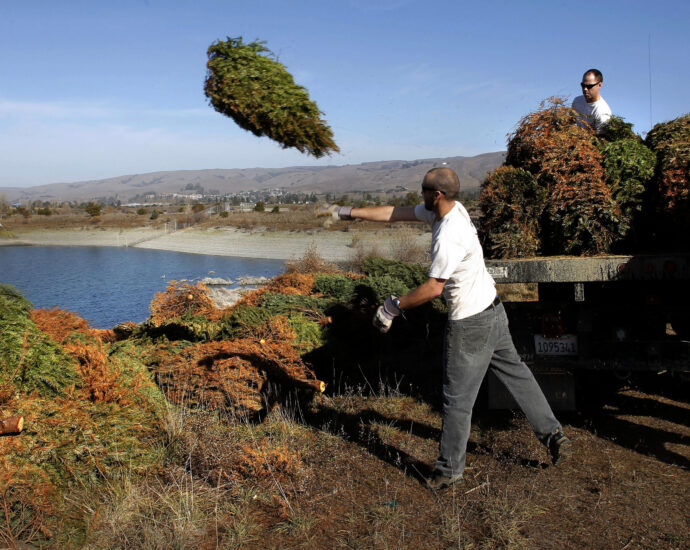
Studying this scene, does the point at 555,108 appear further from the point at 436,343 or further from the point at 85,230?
the point at 85,230

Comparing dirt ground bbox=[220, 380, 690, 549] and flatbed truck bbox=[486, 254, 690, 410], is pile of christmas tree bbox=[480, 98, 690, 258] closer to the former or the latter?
flatbed truck bbox=[486, 254, 690, 410]

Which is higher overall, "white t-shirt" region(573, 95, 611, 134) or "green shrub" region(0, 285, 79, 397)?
"white t-shirt" region(573, 95, 611, 134)

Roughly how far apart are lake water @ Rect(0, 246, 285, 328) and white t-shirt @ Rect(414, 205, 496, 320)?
12747 mm

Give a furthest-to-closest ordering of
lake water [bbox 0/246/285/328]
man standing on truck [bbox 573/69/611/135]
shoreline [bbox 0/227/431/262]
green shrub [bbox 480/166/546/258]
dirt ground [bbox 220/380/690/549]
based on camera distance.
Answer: shoreline [bbox 0/227/431/262]
lake water [bbox 0/246/285/328]
man standing on truck [bbox 573/69/611/135]
green shrub [bbox 480/166/546/258]
dirt ground [bbox 220/380/690/549]

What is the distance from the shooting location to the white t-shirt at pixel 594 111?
5.73 metres

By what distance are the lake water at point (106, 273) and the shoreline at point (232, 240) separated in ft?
4.76

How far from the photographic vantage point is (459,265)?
3777 mm

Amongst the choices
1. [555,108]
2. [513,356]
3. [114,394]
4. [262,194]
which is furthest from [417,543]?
[262,194]

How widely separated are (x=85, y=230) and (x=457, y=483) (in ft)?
166

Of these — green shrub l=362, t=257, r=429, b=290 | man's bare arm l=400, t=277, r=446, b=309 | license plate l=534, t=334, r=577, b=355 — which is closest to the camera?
man's bare arm l=400, t=277, r=446, b=309

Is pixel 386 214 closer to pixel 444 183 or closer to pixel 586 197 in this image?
A: pixel 444 183

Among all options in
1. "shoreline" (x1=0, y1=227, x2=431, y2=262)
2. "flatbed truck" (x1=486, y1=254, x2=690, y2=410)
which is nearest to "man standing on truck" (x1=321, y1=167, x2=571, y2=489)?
"flatbed truck" (x1=486, y1=254, x2=690, y2=410)

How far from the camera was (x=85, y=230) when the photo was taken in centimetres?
4931

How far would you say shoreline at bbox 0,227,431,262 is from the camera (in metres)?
29.5
